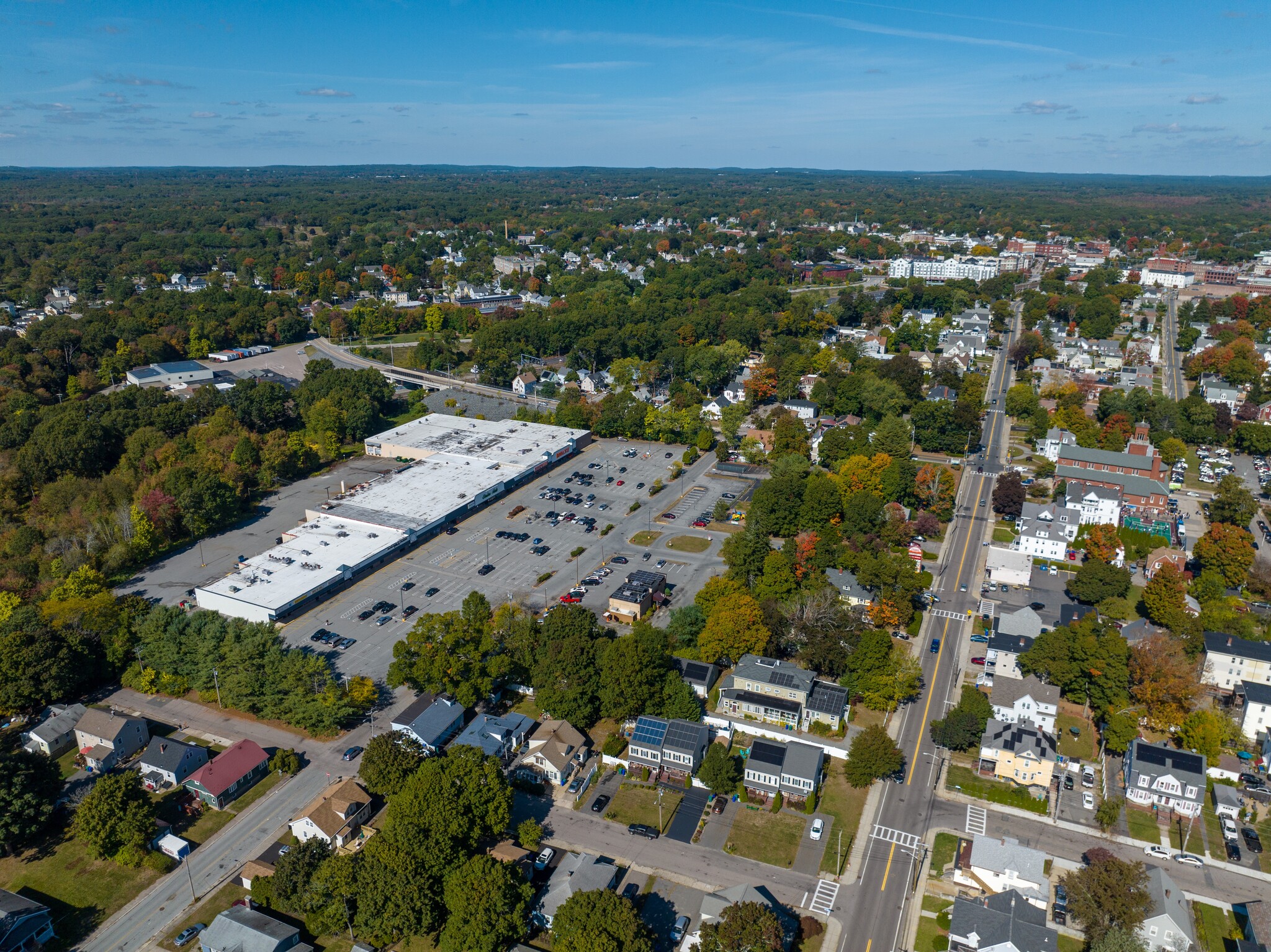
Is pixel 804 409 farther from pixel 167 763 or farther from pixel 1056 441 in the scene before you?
pixel 167 763

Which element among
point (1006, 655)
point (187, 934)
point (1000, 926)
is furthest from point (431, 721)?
point (1006, 655)

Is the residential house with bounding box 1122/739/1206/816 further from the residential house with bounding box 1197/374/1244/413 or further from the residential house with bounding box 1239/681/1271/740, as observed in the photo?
the residential house with bounding box 1197/374/1244/413

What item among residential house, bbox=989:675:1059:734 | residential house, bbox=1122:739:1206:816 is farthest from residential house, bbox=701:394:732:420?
residential house, bbox=1122:739:1206:816

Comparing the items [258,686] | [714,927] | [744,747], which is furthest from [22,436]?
[714,927]

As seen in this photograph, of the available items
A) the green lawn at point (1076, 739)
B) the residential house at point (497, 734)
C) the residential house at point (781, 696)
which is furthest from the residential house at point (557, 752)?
the green lawn at point (1076, 739)

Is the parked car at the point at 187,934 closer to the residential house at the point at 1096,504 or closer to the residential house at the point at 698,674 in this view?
the residential house at the point at 698,674
